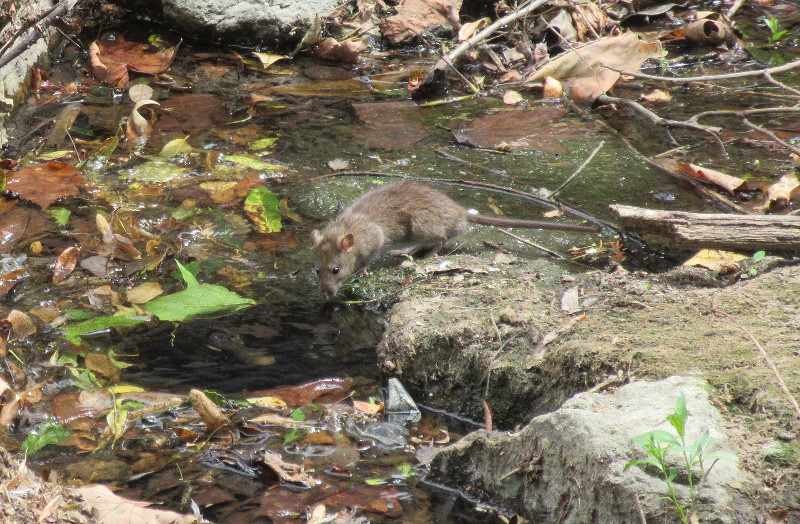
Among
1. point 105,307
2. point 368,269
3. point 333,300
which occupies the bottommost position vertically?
point 368,269

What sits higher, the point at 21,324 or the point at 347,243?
the point at 21,324

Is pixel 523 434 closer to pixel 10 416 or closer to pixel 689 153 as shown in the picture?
pixel 10 416

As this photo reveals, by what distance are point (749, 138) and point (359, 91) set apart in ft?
→ 12.8

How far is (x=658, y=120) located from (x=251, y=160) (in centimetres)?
360

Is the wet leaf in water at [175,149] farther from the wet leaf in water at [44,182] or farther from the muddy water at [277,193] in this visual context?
the wet leaf in water at [44,182]

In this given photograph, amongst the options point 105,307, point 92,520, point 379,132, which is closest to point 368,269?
point 379,132

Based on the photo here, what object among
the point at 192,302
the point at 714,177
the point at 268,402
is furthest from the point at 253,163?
the point at 714,177

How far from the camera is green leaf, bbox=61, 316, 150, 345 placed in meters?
4.63

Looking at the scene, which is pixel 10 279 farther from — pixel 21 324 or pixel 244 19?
pixel 244 19

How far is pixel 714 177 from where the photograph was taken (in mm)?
6141

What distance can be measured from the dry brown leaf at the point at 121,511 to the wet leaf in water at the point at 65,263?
240cm

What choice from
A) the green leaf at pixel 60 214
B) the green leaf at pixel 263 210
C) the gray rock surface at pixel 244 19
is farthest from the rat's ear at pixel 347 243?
the gray rock surface at pixel 244 19

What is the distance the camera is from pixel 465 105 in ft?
27.0

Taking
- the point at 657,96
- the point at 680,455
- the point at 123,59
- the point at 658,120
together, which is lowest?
the point at 657,96
